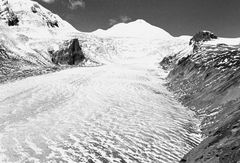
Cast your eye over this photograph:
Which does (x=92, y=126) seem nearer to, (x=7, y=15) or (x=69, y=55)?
(x=69, y=55)

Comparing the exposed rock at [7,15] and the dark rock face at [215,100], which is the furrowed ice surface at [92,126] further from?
the exposed rock at [7,15]

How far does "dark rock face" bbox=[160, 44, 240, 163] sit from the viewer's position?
40.2ft

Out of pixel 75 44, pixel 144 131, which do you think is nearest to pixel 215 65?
pixel 144 131

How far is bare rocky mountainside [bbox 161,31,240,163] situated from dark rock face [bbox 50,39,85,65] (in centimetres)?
5565

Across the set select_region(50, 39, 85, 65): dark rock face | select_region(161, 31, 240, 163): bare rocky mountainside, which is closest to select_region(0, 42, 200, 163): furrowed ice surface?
select_region(161, 31, 240, 163): bare rocky mountainside

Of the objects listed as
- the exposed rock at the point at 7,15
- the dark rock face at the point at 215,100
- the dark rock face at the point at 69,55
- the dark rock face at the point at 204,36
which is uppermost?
the exposed rock at the point at 7,15

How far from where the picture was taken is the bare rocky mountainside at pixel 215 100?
40.2 feet

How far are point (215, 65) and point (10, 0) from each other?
506 ft

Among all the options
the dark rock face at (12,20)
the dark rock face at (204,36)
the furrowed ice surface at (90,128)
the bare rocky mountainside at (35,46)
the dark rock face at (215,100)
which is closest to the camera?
the dark rock face at (215,100)

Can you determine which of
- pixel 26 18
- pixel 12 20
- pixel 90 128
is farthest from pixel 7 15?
pixel 90 128

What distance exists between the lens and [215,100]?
78.2 ft

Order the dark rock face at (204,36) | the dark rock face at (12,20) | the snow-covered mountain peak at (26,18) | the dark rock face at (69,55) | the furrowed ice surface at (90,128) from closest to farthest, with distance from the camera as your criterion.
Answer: the furrowed ice surface at (90,128), the dark rock face at (204,36), the dark rock face at (69,55), the dark rock face at (12,20), the snow-covered mountain peak at (26,18)

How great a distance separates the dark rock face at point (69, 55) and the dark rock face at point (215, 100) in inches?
2188

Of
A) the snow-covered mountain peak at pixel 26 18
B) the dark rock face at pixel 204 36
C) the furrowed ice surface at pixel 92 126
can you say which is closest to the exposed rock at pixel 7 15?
the snow-covered mountain peak at pixel 26 18
